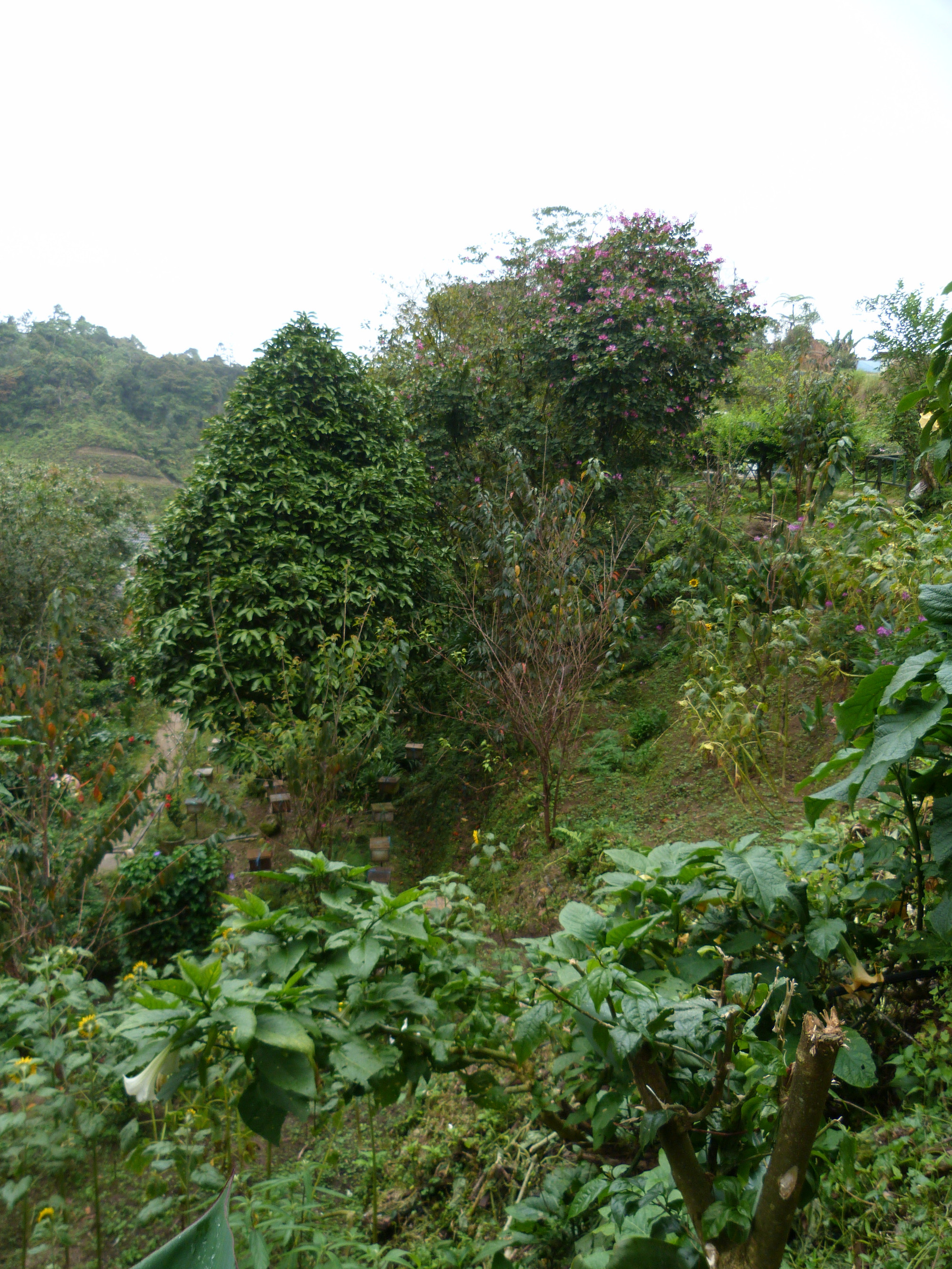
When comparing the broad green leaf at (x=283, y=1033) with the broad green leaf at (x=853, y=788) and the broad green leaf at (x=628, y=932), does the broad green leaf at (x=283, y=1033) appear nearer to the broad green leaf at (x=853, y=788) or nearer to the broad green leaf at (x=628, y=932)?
the broad green leaf at (x=628, y=932)

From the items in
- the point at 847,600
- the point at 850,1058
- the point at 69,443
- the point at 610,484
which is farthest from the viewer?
the point at 69,443

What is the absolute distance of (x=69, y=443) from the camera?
21203mm

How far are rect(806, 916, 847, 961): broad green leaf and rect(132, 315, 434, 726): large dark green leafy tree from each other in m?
3.77

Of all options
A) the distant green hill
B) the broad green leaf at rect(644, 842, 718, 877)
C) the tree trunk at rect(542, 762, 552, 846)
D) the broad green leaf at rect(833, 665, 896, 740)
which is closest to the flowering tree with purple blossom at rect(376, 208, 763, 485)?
the tree trunk at rect(542, 762, 552, 846)

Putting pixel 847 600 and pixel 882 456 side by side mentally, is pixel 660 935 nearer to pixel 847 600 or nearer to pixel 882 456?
pixel 847 600

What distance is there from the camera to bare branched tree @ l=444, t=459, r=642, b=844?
4395 millimetres

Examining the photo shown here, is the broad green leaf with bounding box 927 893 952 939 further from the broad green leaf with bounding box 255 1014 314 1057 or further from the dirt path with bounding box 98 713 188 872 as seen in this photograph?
the dirt path with bounding box 98 713 188 872

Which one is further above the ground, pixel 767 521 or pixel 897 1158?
pixel 767 521

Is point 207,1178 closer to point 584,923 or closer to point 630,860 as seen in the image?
point 584,923

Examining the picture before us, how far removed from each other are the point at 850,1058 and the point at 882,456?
7974 millimetres

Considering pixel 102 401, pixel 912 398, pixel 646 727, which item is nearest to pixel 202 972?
pixel 912 398

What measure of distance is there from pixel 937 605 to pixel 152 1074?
135 cm

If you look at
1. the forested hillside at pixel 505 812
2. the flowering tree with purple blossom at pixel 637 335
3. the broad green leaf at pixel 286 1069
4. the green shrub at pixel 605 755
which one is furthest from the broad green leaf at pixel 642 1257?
the flowering tree with purple blossom at pixel 637 335

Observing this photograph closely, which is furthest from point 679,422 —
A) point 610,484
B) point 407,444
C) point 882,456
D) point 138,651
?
point 138,651
